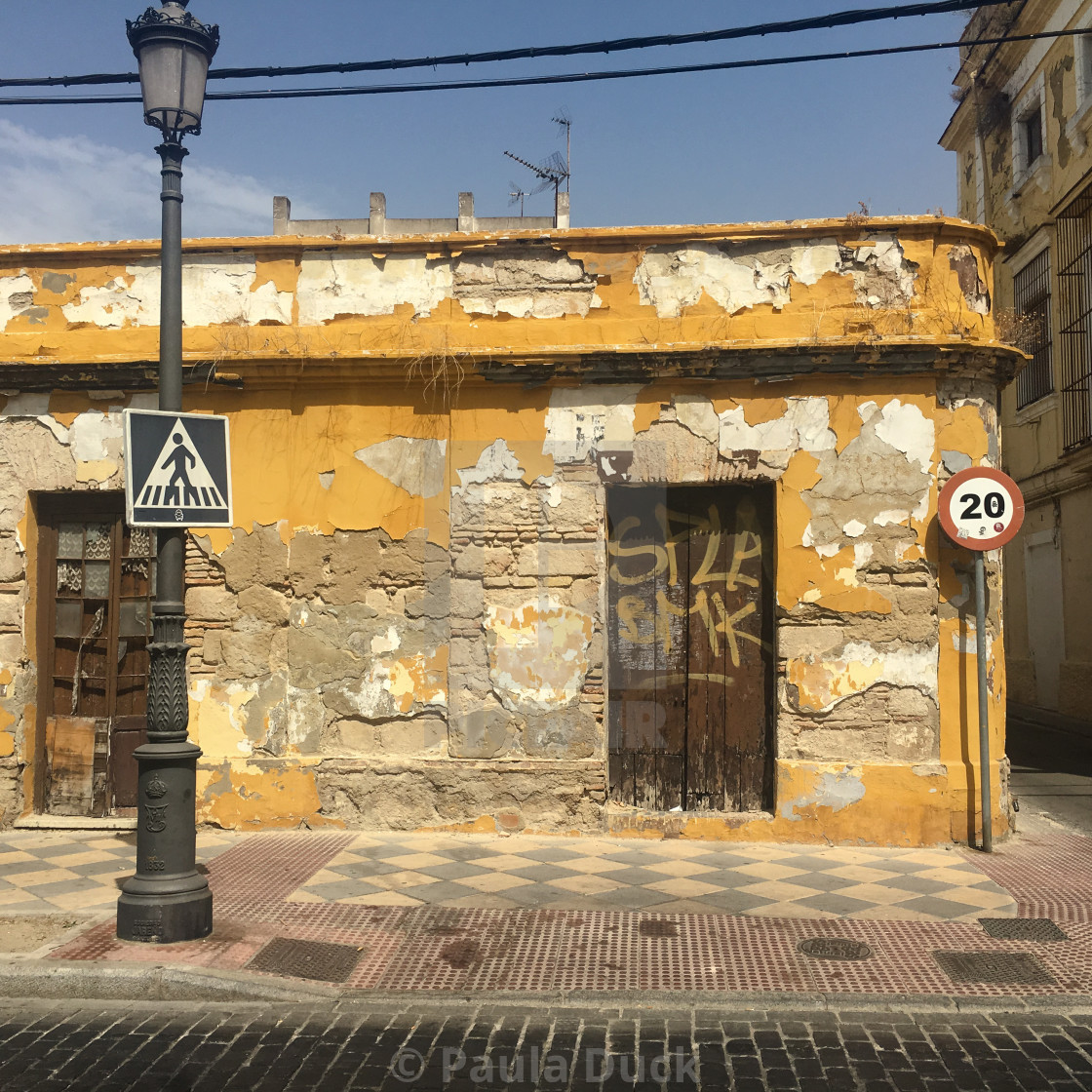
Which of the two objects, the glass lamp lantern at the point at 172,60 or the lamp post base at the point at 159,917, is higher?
the glass lamp lantern at the point at 172,60

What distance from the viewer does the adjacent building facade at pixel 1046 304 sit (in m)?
16.0

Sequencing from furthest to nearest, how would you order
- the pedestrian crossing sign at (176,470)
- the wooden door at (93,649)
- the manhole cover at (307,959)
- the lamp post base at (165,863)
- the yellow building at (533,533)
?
the wooden door at (93,649)
the yellow building at (533,533)
the pedestrian crossing sign at (176,470)
the lamp post base at (165,863)
the manhole cover at (307,959)

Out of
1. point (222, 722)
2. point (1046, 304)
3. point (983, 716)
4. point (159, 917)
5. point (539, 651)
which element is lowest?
point (159, 917)

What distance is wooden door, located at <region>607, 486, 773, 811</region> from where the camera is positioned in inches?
312

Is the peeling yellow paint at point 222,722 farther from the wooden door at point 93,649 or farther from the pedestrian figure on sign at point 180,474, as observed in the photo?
the pedestrian figure on sign at point 180,474

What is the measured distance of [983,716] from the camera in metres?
7.32

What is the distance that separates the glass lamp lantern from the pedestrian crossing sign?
1.59 metres

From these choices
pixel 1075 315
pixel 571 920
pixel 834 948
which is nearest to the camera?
pixel 834 948

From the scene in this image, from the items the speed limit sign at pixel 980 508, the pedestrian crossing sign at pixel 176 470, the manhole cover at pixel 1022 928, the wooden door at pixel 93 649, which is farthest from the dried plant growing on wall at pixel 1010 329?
the wooden door at pixel 93 649

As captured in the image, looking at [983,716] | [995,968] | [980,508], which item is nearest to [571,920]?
[995,968]

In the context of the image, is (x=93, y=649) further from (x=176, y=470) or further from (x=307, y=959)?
(x=307, y=959)

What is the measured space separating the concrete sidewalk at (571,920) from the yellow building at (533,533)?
1.70 feet

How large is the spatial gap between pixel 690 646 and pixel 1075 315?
11702mm

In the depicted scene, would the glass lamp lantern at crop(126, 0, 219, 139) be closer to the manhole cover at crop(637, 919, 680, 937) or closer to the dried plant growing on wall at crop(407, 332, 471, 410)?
the dried plant growing on wall at crop(407, 332, 471, 410)
